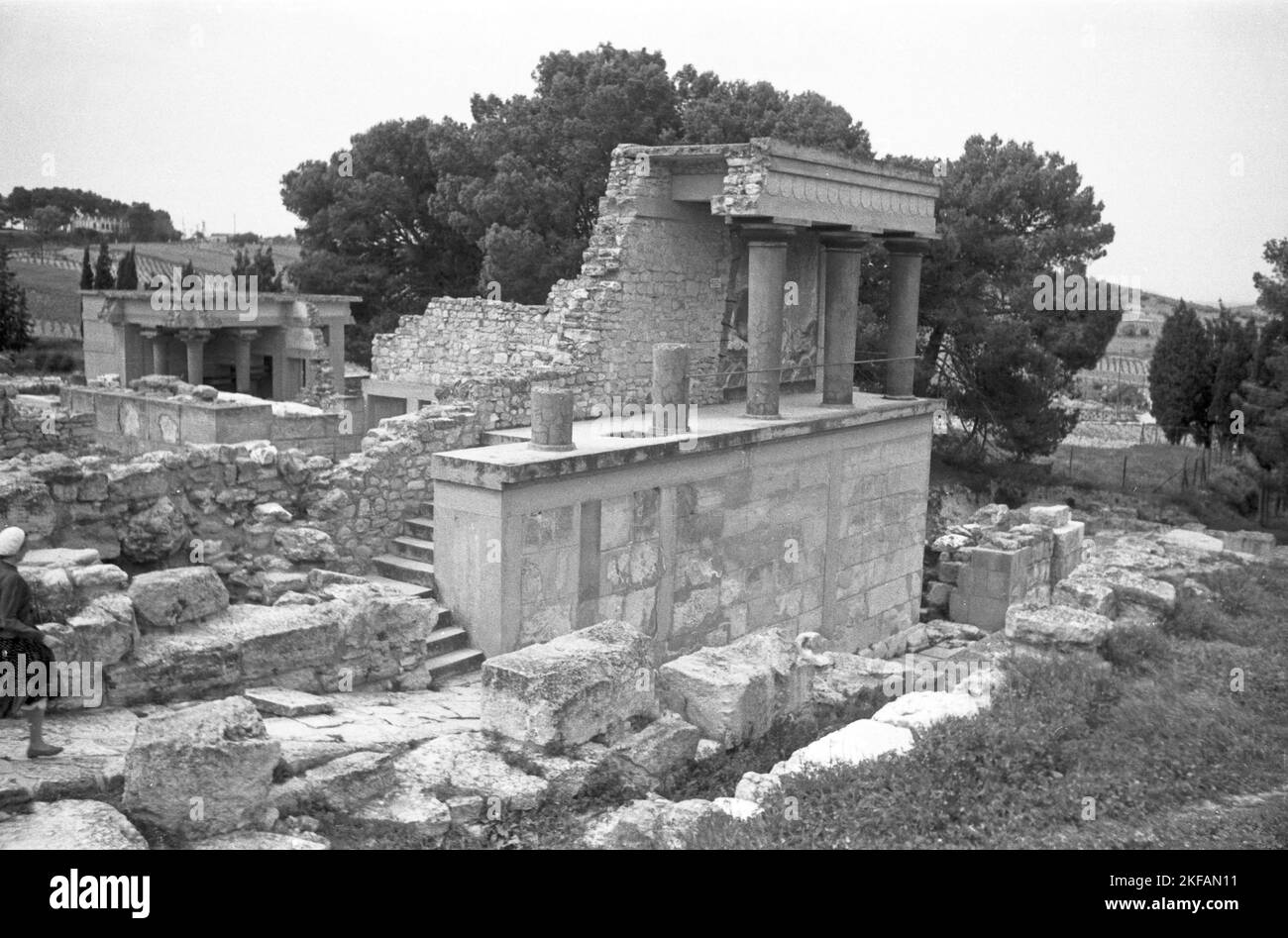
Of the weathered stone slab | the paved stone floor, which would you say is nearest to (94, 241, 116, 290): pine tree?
the paved stone floor

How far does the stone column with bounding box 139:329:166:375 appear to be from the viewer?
25703 millimetres

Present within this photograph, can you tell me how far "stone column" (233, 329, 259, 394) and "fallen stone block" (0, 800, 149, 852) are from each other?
2126 cm

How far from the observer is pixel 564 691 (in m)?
7.24

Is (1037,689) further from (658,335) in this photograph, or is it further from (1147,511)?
(1147,511)

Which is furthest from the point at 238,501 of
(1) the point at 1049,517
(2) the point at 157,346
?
(2) the point at 157,346

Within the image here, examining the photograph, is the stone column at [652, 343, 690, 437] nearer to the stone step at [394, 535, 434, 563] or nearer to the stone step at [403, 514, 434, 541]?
the stone step at [403, 514, 434, 541]

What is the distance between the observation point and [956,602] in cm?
1750

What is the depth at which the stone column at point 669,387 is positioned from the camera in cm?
1225

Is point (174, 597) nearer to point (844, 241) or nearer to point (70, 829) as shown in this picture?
point (70, 829)

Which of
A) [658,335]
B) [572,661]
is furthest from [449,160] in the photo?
[572,661]

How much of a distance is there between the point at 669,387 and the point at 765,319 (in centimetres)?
214

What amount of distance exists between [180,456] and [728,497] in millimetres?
5750
